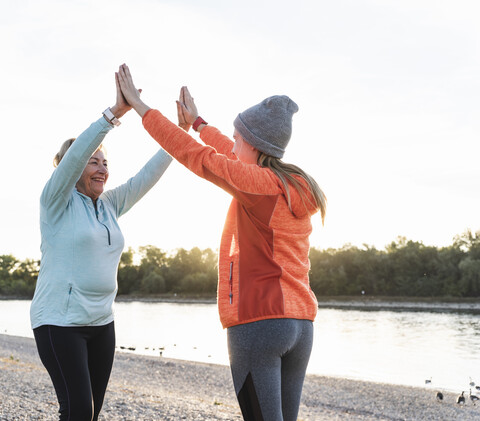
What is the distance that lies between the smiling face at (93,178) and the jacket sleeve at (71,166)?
26cm

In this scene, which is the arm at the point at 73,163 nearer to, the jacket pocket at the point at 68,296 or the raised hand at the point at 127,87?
the raised hand at the point at 127,87

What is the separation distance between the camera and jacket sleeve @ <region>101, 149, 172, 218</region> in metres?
2.80

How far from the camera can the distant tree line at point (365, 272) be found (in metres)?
67.2

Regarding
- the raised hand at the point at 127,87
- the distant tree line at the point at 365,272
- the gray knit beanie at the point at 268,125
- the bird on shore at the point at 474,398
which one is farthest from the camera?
the distant tree line at the point at 365,272

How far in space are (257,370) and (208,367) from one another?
16.6 meters

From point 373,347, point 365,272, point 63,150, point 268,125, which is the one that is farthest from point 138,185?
point 365,272

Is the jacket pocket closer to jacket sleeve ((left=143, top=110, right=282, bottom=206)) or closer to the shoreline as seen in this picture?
jacket sleeve ((left=143, top=110, right=282, bottom=206))

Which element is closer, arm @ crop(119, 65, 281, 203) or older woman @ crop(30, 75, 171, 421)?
arm @ crop(119, 65, 281, 203)

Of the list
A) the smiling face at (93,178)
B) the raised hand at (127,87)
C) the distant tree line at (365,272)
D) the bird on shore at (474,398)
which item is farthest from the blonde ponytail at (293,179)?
→ the distant tree line at (365,272)

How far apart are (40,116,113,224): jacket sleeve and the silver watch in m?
0.02

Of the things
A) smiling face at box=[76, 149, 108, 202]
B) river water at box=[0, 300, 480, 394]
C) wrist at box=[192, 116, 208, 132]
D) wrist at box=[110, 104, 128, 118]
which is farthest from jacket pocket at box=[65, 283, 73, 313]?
river water at box=[0, 300, 480, 394]

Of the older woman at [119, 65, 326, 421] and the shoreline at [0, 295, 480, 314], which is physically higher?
the older woman at [119, 65, 326, 421]

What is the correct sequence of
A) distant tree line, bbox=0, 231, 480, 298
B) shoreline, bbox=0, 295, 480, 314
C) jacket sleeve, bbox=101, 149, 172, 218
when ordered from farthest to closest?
1. distant tree line, bbox=0, 231, 480, 298
2. shoreline, bbox=0, 295, 480, 314
3. jacket sleeve, bbox=101, 149, 172, 218

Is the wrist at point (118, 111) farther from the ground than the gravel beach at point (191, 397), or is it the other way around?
the wrist at point (118, 111)
